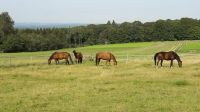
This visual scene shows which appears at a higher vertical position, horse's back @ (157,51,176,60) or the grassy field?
horse's back @ (157,51,176,60)

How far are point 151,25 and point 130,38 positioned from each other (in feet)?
36.1

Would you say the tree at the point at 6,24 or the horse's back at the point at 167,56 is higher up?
the tree at the point at 6,24

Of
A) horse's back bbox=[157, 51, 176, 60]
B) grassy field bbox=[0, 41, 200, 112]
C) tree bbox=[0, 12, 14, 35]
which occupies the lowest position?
grassy field bbox=[0, 41, 200, 112]

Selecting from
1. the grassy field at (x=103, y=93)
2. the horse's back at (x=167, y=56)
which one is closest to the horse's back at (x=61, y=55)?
the horse's back at (x=167, y=56)

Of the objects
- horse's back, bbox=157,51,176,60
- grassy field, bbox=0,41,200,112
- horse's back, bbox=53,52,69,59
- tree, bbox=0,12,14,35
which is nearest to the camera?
grassy field, bbox=0,41,200,112

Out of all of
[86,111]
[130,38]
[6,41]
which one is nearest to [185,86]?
[86,111]

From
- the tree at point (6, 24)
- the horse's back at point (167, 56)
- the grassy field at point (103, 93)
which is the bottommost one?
the grassy field at point (103, 93)

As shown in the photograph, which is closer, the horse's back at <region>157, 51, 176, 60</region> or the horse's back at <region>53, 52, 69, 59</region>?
the horse's back at <region>157, 51, 176, 60</region>

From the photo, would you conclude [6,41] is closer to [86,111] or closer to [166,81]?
[166,81]

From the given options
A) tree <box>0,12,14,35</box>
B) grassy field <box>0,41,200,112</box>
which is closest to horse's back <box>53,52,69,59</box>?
grassy field <box>0,41,200,112</box>

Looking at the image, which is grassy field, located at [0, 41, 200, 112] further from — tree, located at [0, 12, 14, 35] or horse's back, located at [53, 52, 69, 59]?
tree, located at [0, 12, 14, 35]

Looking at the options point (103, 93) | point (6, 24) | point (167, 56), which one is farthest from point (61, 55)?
point (6, 24)

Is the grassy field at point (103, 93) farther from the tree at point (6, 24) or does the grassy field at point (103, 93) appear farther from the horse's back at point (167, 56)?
the tree at point (6, 24)

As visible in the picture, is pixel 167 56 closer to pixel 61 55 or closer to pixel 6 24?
pixel 61 55
